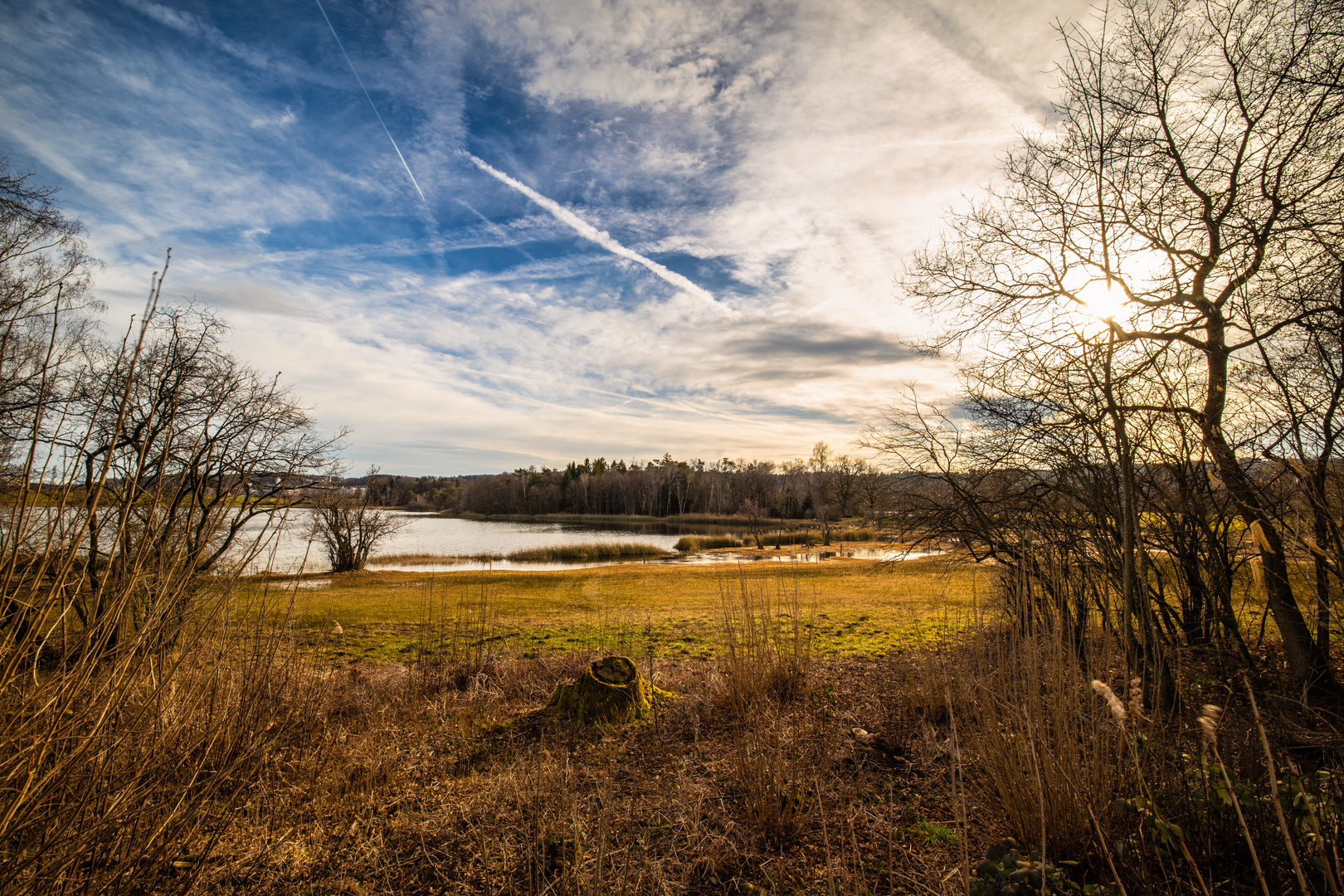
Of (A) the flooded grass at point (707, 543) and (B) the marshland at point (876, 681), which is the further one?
(A) the flooded grass at point (707, 543)

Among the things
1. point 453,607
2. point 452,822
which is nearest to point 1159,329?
point 452,822

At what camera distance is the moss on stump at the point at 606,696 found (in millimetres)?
5414

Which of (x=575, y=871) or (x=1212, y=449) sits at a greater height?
(x=1212, y=449)

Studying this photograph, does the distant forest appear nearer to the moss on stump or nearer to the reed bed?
the reed bed

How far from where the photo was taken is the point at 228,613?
12.6ft

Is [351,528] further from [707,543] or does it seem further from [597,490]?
[597,490]

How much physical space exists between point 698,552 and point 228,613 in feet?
113

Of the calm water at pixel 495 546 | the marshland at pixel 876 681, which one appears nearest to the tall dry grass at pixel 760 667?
the marshland at pixel 876 681

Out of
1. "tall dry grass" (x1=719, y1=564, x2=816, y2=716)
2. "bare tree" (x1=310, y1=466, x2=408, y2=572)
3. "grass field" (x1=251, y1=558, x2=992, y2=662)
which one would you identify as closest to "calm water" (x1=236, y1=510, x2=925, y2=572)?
"bare tree" (x1=310, y1=466, x2=408, y2=572)

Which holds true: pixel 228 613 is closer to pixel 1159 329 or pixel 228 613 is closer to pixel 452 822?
pixel 452 822

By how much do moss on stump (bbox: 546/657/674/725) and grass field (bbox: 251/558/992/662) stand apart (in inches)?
51.5

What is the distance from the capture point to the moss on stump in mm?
5414

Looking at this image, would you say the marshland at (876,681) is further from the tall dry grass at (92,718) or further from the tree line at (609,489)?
the tree line at (609,489)

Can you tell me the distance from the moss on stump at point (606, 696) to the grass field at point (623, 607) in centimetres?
131
